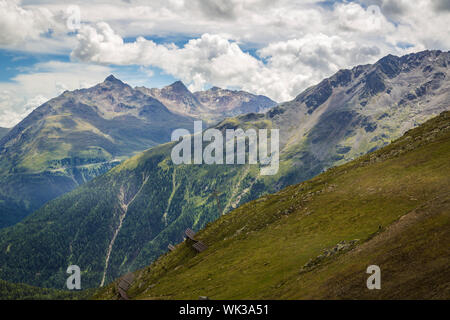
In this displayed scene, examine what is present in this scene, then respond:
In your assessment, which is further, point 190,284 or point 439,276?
point 190,284

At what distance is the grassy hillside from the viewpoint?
110 ft

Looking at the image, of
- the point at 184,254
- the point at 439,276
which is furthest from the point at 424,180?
the point at 184,254

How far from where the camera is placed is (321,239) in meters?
54.8

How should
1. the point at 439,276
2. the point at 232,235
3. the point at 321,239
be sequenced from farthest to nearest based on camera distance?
1. the point at 232,235
2. the point at 321,239
3. the point at 439,276

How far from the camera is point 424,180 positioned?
5981cm

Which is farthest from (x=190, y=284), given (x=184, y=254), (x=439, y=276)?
(x=439, y=276)

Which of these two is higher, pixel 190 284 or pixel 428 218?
pixel 428 218

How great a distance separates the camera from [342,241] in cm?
4894

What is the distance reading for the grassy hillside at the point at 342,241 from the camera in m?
33.5

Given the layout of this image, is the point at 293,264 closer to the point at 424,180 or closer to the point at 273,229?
the point at 273,229
